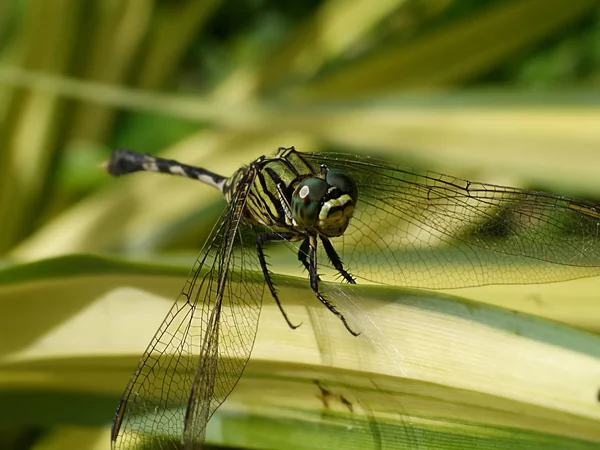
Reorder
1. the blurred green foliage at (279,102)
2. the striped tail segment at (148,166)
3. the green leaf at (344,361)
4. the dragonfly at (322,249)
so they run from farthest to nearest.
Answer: the blurred green foliage at (279,102) → the striped tail segment at (148,166) → the dragonfly at (322,249) → the green leaf at (344,361)

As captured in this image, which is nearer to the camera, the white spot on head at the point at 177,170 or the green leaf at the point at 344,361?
the green leaf at the point at 344,361

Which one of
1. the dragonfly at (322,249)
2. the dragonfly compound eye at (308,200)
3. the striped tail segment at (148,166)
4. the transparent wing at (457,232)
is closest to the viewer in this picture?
the dragonfly at (322,249)

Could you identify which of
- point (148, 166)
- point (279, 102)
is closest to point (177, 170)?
point (148, 166)

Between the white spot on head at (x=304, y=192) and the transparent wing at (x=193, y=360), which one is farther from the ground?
the white spot on head at (x=304, y=192)

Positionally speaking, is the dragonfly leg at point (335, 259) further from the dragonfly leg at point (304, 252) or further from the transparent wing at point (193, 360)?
the transparent wing at point (193, 360)

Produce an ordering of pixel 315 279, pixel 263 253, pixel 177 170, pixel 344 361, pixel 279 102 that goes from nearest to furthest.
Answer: pixel 344 361, pixel 315 279, pixel 263 253, pixel 177 170, pixel 279 102

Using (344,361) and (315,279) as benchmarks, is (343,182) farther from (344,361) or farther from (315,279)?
(344,361)

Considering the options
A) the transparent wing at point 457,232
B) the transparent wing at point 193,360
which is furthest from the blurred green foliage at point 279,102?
the transparent wing at point 193,360

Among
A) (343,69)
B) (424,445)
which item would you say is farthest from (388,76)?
(424,445)
